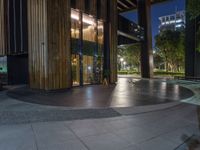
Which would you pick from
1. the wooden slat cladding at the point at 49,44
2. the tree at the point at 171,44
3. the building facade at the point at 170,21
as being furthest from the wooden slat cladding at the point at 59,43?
the building facade at the point at 170,21

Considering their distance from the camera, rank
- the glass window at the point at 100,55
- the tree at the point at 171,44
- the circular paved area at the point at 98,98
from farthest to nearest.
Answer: the tree at the point at 171,44 < the glass window at the point at 100,55 < the circular paved area at the point at 98,98

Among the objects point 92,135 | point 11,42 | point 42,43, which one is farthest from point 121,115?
point 11,42

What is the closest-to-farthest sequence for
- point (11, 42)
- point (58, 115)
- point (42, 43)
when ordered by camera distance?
1. point (58, 115)
2. point (42, 43)
3. point (11, 42)

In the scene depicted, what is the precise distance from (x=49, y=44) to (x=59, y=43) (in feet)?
2.76

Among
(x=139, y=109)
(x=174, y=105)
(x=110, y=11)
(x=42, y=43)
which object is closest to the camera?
(x=139, y=109)

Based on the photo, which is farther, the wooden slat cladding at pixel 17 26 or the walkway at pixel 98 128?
the wooden slat cladding at pixel 17 26

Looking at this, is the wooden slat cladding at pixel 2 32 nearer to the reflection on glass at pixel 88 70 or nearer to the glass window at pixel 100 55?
the reflection on glass at pixel 88 70

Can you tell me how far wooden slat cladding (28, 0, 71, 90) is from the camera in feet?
38.7

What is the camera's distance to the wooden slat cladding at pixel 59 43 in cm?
1191

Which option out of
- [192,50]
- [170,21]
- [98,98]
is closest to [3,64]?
[98,98]

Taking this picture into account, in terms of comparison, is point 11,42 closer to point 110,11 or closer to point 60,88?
point 60,88

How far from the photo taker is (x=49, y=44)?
11.8 m

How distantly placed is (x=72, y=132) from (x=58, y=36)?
8593 mm

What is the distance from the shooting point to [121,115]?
6.67 m
